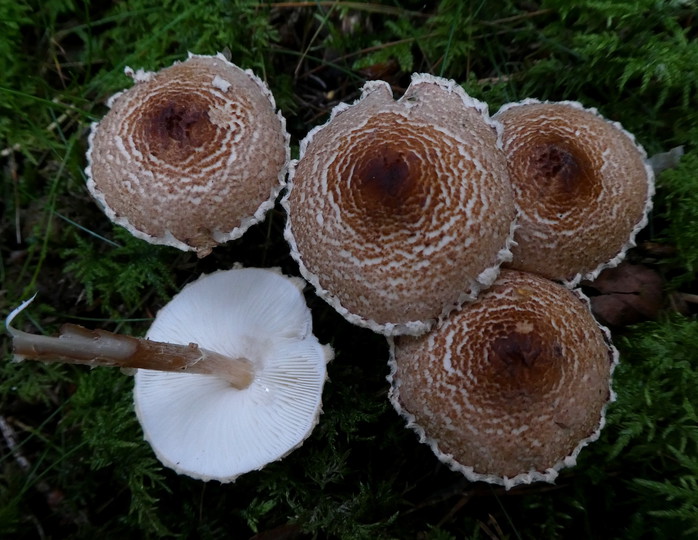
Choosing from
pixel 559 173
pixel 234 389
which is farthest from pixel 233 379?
pixel 559 173

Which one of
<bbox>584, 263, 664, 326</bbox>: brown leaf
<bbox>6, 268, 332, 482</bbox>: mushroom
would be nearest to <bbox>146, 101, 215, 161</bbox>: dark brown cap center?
<bbox>6, 268, 332, 482</bbox>: mushroom

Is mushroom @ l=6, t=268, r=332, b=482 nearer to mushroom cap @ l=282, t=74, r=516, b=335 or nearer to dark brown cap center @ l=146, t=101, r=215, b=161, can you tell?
mushroom cap @ l=282, t=74, r=516, b=335

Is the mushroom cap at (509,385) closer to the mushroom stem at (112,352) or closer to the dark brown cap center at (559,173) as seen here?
the dark brown cap center at (559,173)

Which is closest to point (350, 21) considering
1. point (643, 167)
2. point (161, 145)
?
point (161, 145)

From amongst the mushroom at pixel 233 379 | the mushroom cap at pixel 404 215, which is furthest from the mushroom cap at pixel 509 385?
the mushroom at pixel 233 379

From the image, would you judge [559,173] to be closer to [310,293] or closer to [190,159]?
[310,293]

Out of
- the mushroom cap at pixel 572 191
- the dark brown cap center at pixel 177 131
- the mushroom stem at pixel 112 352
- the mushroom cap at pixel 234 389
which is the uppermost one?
the mushroom cap at pixel 572 191

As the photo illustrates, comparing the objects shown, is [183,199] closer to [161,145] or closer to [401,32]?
[161,145]
